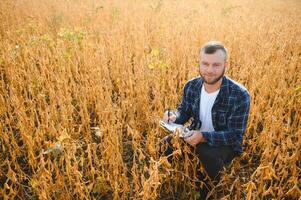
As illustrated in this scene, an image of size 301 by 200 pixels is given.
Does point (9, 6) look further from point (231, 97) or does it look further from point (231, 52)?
point (231, 97)

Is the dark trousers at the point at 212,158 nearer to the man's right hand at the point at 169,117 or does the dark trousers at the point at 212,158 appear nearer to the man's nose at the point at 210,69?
the man's right hand at the point at 169,117

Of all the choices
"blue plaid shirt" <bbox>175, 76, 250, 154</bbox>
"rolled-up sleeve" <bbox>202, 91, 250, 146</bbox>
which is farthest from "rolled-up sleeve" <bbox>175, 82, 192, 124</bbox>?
"rolled-up sleeve" <bbox>202, 91, 250, 146</bbox>

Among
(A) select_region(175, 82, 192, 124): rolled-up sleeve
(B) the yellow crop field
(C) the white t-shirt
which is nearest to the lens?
(B) the yellow crop field

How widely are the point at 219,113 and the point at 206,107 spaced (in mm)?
130

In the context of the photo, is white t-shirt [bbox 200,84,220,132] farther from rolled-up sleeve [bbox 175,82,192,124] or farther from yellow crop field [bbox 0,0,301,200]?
yellow crop field [bbox 0,0,301,200]

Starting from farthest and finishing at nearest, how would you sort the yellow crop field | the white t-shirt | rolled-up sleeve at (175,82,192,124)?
rolled-up sleeve at (175,82,192,124), the white t-shirt, the yellow crop field

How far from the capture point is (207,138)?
6.14ft

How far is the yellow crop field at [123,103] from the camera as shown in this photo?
179 centimetres

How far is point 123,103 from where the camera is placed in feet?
8.12

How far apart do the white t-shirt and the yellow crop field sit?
0.99 feet

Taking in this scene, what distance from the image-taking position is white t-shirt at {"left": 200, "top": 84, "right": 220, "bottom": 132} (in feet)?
6.56

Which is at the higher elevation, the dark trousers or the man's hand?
the man's hand

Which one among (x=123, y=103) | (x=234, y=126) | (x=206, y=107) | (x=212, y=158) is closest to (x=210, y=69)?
(x=206, y=107)

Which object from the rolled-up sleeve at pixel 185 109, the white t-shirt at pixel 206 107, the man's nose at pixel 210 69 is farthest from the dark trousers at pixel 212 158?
the man's nose at pixel 210 69
